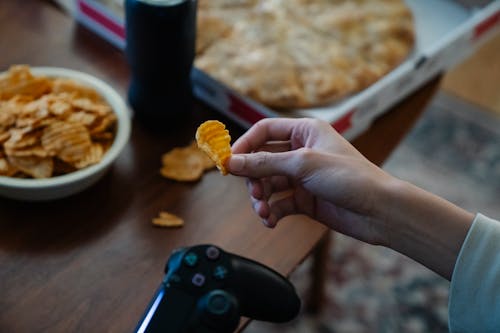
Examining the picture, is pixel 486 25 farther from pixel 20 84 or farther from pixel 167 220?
pixel 20 84

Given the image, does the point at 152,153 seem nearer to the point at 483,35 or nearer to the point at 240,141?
the point at 240,141

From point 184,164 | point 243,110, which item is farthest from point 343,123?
point 184,164

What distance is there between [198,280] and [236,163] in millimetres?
139

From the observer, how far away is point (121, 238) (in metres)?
0.80

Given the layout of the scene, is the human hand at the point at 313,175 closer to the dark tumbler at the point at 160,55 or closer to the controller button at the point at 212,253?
the controller button at the point at 212,253

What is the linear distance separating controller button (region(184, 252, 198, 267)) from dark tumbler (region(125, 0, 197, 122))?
352mm

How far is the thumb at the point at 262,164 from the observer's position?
66 cm

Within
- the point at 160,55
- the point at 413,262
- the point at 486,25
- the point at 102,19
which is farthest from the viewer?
the point at 413,262

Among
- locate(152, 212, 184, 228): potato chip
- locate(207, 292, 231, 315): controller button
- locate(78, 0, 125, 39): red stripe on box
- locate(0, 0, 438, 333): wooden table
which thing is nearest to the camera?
locate(207, 292, 231, 315): controller button

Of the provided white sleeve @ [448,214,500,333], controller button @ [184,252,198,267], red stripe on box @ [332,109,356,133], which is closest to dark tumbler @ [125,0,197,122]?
red stripe on box @ [332,109,356,133]

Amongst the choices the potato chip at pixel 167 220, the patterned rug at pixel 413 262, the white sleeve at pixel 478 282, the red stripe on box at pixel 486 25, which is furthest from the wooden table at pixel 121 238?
the patterned rug at pixel 413 262

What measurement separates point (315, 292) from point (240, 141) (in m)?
0.73

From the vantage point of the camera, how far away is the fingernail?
0.66 meters

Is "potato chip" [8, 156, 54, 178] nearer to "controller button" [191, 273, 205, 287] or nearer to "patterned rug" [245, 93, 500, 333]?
"controller button" [191, 273, 205, 287]
